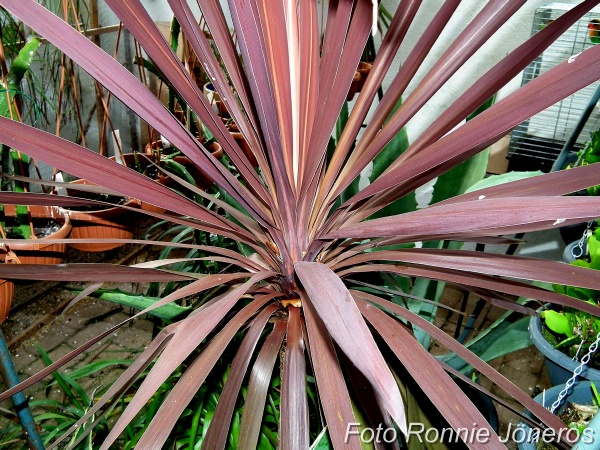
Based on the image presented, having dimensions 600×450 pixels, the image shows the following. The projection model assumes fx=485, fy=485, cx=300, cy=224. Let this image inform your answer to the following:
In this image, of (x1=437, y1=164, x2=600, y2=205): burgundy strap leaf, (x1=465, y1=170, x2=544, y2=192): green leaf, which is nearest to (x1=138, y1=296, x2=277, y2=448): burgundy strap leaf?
(x1=437, y1=164, x2=600, y2=205): burgundy strap leaf

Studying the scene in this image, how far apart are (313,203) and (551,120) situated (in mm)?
1297

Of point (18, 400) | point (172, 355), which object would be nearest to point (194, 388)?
point (172, 355)

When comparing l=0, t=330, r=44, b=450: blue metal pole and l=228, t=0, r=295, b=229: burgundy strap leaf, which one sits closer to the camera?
l=228, t=0, r=295, b=229: burgundy strap leaf

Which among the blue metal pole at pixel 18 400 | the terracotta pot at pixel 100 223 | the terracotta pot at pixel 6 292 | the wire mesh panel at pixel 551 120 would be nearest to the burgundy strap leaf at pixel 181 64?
the blue metal pole at pixel 18 400

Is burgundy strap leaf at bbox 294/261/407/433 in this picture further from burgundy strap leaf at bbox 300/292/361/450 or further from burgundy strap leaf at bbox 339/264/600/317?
burgundy strap leaf at bbox 339/264/600/317

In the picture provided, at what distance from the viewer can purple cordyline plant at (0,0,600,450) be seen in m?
0.46

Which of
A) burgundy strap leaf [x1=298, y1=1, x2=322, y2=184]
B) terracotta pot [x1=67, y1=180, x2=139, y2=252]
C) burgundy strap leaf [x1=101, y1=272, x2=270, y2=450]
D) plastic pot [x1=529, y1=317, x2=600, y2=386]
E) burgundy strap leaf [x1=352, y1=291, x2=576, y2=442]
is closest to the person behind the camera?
burgundy strap leaf [x1=101, y1=272, x2=270, y2=450]

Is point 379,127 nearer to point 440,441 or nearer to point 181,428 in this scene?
point 440,441

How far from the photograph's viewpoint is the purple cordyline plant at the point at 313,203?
1.51 ft

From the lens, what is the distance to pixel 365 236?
1.76ft

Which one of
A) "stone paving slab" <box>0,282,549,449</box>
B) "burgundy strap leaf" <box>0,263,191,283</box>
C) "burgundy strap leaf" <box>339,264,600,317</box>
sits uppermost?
"burgundy strap leaf" <box>0,263,191,283</box>

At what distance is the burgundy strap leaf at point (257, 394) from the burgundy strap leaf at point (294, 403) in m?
0.03

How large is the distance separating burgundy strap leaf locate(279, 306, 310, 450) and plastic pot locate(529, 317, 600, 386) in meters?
0.47

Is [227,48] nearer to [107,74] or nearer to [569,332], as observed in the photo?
[107,74]
